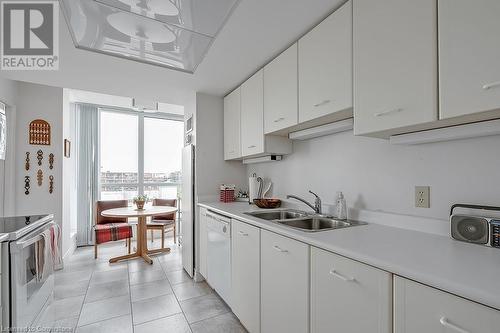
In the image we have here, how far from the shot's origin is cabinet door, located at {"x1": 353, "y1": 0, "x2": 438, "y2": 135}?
1.02 metres

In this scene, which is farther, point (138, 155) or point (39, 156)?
point (138, 155)

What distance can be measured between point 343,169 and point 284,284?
0.96 meters

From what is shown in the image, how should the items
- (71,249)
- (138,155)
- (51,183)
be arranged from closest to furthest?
(51,183) → (71,249) → (138,155)

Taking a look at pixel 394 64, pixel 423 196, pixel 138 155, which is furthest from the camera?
pixel 138 155

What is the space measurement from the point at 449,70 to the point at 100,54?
7.94 feet

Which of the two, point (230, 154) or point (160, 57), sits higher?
point (160, 57)

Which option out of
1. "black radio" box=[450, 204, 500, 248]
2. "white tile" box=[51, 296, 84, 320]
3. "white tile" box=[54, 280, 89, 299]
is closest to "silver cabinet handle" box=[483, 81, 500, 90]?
"black radio" box=[450, 204, 500, 248]

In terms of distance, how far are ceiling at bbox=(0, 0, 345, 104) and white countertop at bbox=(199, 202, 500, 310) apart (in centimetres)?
139

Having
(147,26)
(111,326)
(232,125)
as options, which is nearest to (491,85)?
(147,26)

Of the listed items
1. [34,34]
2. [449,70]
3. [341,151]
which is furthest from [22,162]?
[449,70]

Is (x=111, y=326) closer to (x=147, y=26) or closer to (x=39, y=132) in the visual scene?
(x=147, y=26)

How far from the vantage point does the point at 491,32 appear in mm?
847

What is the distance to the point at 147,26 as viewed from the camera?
1641 mm

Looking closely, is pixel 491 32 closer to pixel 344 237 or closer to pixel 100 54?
pixel 344 237
